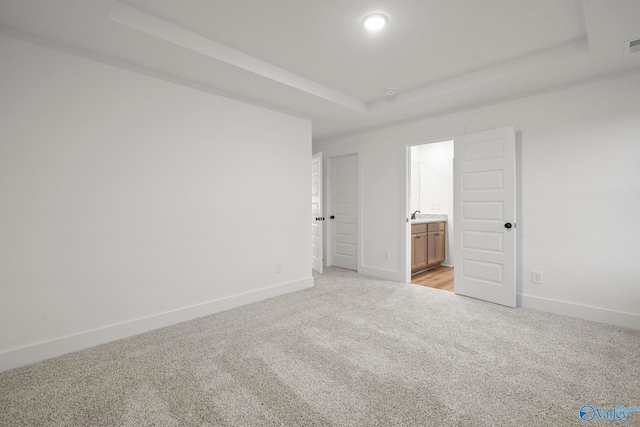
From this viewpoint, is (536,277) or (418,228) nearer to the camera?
(536,277)

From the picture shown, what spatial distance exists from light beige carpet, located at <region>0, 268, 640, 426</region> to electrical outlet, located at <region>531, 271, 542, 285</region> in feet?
1.20

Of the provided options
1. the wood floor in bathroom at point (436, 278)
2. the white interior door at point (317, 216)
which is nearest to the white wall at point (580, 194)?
the wood floor in bathroom at point (436, 278)

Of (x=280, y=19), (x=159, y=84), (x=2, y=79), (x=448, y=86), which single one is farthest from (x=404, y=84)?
(x=2, y=79)

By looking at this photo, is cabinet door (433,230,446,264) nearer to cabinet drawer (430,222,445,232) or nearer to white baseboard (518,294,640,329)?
cabinet drawer (430,222,445,232)

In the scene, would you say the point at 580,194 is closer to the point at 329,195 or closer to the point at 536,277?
the point at 536,277

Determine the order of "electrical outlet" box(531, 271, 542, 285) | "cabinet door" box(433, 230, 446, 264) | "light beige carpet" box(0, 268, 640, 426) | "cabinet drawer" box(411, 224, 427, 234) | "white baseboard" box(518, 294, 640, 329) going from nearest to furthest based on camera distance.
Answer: "light beige carpet" box(0, 268, 640, 426) → "white baseboard" box(518, 294, 640, 329) → "electrical outlet" box(531, 271, 542, 285) → "cabinet drawer" box(411, 224, 427, 234) → "cabinet door" box(433, 230, 446, 264)

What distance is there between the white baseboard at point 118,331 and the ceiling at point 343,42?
7.27 feet

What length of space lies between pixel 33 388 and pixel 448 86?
423cm

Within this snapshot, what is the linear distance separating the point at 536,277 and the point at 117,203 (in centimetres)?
418

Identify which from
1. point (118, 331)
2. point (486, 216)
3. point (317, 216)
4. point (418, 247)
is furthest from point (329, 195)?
point (118, 331)

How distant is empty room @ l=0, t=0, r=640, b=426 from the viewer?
1783 millimetres

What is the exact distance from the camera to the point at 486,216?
11.0ft

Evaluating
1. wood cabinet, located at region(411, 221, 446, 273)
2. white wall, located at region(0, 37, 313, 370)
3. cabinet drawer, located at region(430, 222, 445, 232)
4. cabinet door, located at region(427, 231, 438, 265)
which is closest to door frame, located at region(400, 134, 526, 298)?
wood cabinet, located at region(411, 221, 446, 273)

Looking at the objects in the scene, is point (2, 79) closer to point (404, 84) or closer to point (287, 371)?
point (287, 371)
